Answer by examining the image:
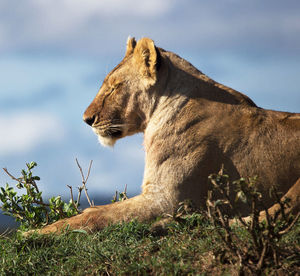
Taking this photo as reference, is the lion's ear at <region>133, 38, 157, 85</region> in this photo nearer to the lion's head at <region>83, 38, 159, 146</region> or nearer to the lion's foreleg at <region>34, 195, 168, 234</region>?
the lion's head at <region>83, 38, 159, 146</region>

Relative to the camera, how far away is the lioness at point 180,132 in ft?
17.0

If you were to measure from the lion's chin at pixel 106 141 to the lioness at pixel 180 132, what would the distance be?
0.5 inches

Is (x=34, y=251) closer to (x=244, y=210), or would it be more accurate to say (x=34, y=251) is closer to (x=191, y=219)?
(x=191, y=219)

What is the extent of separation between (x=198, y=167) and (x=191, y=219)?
60cm

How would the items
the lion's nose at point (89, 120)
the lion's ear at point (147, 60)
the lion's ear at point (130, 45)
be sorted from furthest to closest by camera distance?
1. the lion's ear at point (130, 45)
2. the lion's nose at point (89, 120)
3. the lion's ear at point (147, 60)

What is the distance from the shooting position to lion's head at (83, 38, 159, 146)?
5.56 meters

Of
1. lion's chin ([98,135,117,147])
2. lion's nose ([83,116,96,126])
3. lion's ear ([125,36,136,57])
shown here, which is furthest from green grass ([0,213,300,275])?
lion's ear ([125,36,136,57])

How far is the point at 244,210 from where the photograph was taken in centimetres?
532

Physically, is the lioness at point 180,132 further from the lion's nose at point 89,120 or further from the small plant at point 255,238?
the small plant at point 255,238

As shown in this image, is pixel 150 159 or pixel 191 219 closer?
pixel 191 219

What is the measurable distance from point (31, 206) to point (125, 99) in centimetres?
203

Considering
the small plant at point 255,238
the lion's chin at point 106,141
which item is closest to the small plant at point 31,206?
the lion's chin at point 106,141

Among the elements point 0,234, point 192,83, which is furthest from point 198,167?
point 0,234

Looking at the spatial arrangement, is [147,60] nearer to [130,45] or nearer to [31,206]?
[130,45]
